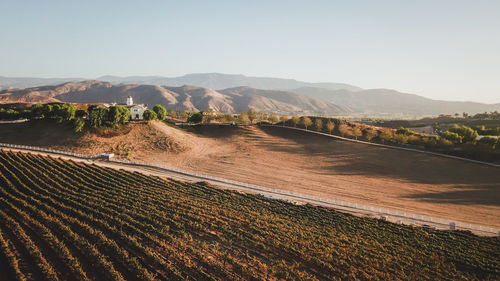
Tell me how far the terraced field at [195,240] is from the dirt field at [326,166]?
47.7 ft

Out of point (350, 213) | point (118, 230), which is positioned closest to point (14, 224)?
point (118, 230)

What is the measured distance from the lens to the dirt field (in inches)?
2127

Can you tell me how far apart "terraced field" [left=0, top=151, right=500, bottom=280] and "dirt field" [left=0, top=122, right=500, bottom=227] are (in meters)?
14.5

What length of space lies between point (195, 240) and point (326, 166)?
5558 centimetres

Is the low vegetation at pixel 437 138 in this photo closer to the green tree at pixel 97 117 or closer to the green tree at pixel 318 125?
the green tree at pixel 318 125

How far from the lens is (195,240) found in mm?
29203

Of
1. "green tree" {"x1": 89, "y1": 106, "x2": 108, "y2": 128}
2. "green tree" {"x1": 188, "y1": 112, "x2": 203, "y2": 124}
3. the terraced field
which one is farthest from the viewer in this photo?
"green tree" {"x1": 188, "y1": 112, "x2": 203, "y2": 124}

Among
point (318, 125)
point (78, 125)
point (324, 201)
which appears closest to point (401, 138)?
point (318, 125)

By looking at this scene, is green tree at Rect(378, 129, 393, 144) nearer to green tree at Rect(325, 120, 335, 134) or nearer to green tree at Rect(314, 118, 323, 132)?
green tree at Rect(325, 120, 335, 134)

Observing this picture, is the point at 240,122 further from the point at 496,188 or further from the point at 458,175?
the point at 496,188

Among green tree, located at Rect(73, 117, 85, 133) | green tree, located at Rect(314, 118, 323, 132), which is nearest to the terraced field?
green tree, located at Rect(73, 117, 85, 133)

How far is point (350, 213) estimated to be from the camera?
44469 mm

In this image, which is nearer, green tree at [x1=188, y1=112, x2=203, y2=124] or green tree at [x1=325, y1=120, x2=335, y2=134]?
green tree at [x1=325, y1=120, x2=335, y2=134]

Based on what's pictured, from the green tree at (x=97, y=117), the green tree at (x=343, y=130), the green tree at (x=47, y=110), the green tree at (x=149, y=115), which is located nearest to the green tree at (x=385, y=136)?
the green tree at (x=343, y=130)
